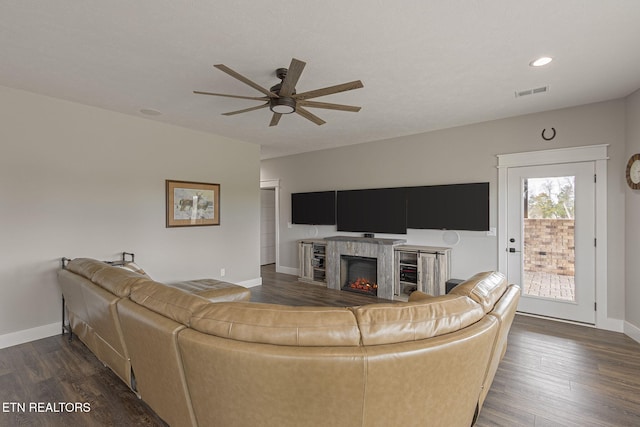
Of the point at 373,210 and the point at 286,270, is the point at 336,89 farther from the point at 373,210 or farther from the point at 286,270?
the point at 286,270

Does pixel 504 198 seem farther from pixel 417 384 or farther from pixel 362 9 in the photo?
pixel 417 384

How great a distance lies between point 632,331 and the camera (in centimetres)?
328

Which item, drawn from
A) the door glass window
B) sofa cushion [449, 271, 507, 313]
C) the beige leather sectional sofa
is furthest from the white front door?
the beige leather sectional sofa

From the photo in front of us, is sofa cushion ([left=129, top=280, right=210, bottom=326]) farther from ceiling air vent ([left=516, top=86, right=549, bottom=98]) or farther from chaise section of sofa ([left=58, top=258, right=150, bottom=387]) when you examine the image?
ceiling air vent ([left=516, top=86, right=549, bottom=98])

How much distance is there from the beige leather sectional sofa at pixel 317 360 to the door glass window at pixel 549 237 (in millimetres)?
3001

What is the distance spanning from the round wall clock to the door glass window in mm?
513

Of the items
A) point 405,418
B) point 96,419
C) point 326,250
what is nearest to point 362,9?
point 405,418

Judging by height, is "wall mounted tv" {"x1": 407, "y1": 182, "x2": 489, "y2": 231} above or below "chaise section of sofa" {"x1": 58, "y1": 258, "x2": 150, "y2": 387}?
above

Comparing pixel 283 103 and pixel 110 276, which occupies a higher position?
pixel 283 103

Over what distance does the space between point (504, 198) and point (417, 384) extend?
377cm

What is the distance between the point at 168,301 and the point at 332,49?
2.15m

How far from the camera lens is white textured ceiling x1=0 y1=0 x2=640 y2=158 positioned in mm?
1915
